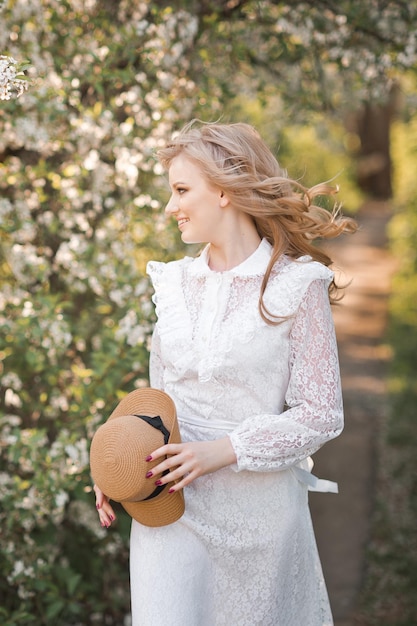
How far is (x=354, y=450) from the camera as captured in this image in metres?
6.25

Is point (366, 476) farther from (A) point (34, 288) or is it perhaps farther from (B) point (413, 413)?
(A) point (34, 288)

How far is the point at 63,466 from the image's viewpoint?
3.21m

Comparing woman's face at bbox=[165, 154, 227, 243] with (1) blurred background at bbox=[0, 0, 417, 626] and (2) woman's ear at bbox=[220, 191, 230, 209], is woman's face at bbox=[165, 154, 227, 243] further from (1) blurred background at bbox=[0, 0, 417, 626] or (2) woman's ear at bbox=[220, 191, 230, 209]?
(1) blurred background at bbox=[0, 0, 417, 626]

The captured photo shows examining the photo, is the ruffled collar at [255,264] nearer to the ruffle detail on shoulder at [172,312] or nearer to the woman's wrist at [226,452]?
the ruffle detail on shoulder at [172,312]

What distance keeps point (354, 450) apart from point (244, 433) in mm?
4222

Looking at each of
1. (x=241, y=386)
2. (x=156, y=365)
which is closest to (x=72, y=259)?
(x=156, y=365)

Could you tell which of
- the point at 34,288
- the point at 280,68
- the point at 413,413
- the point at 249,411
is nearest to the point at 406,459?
the point at 413,413

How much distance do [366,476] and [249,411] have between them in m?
3.70

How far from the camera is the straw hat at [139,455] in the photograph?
6.82 ft

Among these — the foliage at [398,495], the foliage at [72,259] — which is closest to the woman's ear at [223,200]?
the foliage at [72,259]

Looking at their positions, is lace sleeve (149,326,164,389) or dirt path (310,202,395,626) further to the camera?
dirt path (310,202,395,626)

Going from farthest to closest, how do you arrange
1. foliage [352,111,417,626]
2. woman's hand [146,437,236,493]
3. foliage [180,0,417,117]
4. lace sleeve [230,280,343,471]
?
1. foliage [352,111,417,626]
2. foliage [180,0,417,117]
3. lace sleeve [230,280,343,471]
4. woman's hand [146,437,236,493]

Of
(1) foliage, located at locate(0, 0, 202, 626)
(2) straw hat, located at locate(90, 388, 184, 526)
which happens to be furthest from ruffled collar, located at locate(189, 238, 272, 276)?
(1) foliage, located at locate(0, 0, 202, 626)

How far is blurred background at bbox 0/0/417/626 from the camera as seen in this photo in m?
3.21
